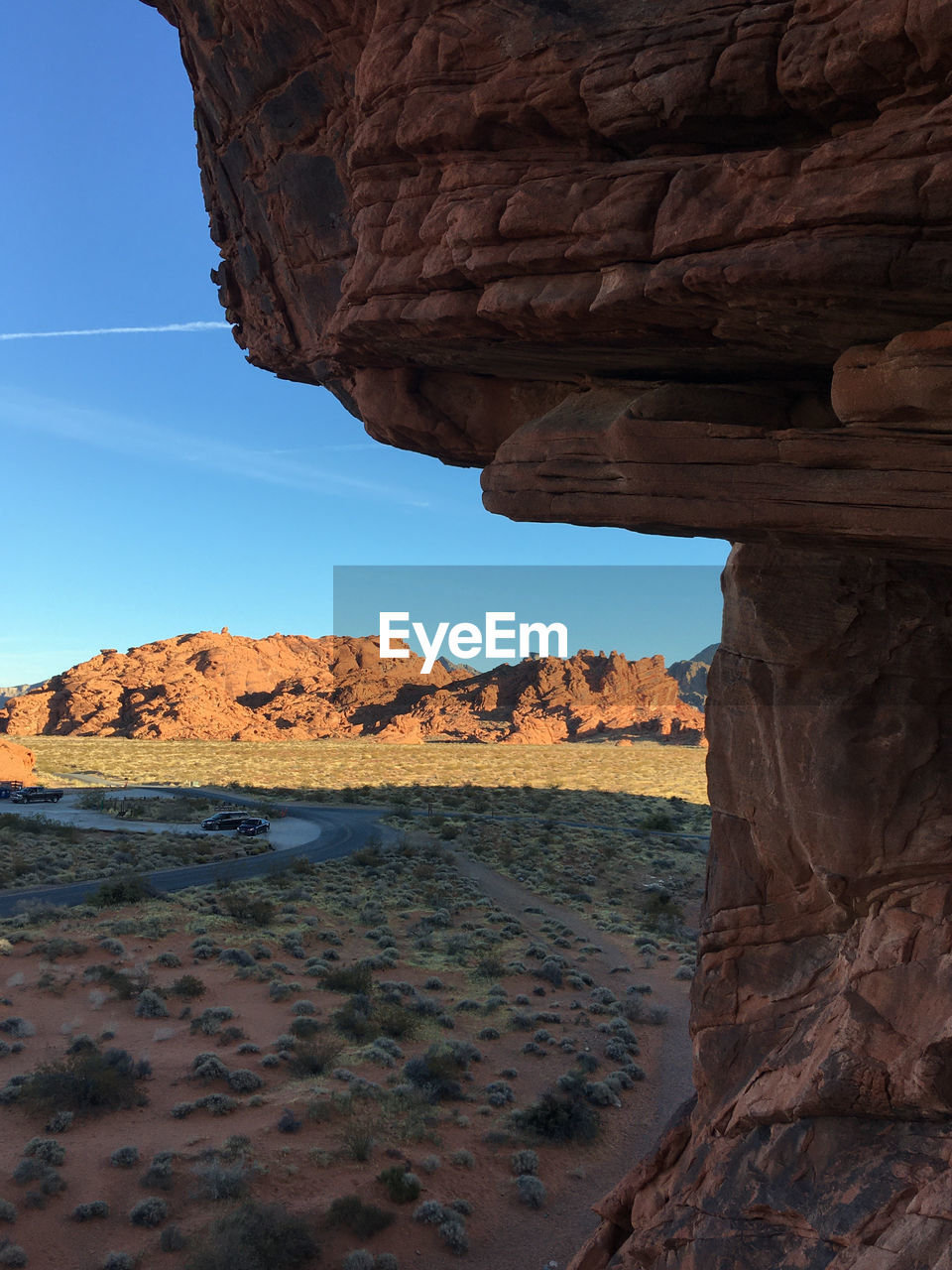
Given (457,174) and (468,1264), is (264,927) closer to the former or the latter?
(468,1264)

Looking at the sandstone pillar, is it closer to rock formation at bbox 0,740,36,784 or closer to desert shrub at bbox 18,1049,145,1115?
desert shrub at bbox 18,1049,145,1115

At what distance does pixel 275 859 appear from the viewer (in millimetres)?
39469

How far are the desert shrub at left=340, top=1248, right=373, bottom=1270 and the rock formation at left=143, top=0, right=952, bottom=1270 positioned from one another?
3.61 metres

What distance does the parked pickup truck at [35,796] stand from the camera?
189 feet

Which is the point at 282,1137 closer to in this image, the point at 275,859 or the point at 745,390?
the point at 745,390

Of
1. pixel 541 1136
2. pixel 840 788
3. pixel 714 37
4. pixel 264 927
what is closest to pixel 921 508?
pixel 840 788

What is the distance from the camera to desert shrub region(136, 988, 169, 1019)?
21172 mm

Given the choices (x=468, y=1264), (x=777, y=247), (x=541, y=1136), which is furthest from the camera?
(x=541, y=1136)

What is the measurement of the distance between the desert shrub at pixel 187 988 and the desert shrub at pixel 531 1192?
410 inches

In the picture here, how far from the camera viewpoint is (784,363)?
9.68 m

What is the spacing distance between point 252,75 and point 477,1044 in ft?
66.2

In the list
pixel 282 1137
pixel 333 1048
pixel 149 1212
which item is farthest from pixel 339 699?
pixel 149 1212

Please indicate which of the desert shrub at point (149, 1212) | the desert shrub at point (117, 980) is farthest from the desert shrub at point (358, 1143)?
the desert shrub at point (117, 980)

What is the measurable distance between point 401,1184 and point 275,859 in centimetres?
2560
